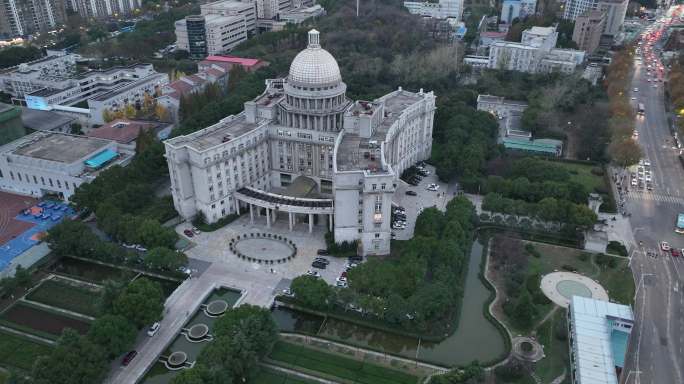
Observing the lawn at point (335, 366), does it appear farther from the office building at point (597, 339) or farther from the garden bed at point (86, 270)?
the garden bed at point (86, 270)

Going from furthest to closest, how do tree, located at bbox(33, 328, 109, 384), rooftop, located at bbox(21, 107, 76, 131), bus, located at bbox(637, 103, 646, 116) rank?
1. bus, located at bbox(637, 103, 646, 116)
2. rooftop, located at bbox(21, 107, 76, 131)
3. tree, located at bbox(33, 328, 109, 384)

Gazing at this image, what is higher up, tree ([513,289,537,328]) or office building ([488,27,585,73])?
office building ([488,27,585,73])

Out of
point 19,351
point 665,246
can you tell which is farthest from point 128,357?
point 665,246

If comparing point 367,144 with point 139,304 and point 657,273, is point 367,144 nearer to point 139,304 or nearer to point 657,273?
point 139,304

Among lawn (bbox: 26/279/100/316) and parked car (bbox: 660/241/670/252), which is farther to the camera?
parked car (bbox: 660/241/670/252)

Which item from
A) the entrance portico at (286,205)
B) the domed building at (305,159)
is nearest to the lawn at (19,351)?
the domed building at (305,159)

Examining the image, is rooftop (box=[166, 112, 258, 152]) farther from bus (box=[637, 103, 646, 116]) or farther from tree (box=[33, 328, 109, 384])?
bus (box=[637, 103, 646, 116])

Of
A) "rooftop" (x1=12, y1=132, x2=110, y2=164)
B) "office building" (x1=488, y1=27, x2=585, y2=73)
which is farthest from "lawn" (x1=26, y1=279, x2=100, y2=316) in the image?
"office building" (x1=488, y1=27, x2=585, y2=73)
